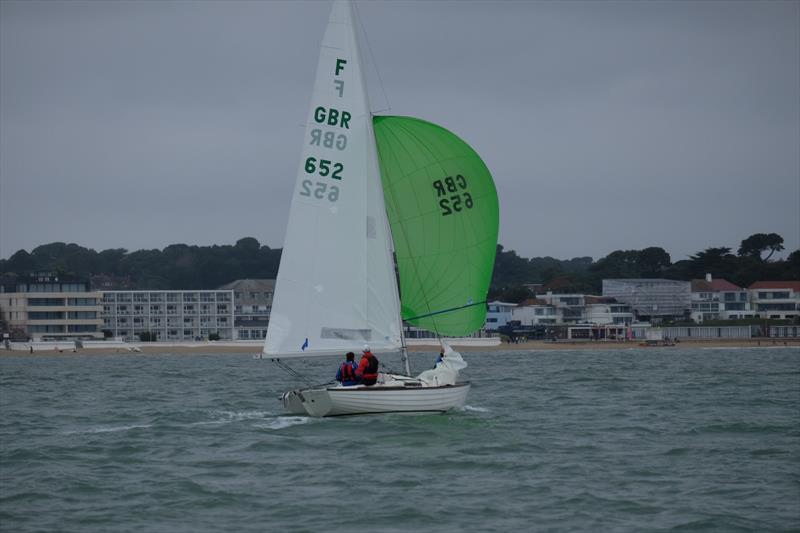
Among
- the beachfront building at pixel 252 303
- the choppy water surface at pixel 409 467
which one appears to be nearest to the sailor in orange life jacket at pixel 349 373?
the choppy water surface at pixel 409 467

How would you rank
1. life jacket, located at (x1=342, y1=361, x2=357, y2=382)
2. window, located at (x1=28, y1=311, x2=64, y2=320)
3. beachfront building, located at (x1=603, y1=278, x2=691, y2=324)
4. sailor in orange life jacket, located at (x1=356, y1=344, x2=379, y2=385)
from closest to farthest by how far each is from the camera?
sailor in orange life jacket, located at (x1=356, y1=344, x2=379, y2=385)
life jacket, located at (x1=342, y1=361, x2=357, y2=382)
window, located at (x1=28, y1=311, x2=64, y2=320)
beachfront building, located at (x1=603, y1=278, x2=691, y2=324)

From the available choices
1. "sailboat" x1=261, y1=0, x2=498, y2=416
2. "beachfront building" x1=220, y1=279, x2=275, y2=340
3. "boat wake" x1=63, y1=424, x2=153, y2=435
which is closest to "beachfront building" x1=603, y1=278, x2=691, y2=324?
"beachfront building" x1=220, y1=279, x2=275, y2=340

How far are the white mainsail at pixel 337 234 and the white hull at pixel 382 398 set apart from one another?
5.50ft

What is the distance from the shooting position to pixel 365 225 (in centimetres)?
2783

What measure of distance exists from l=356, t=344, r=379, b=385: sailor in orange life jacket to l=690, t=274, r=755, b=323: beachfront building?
11411 centimetres

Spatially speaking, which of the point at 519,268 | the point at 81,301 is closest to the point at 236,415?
the point at 81,301

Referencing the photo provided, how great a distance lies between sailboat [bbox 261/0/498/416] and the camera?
27.5 m

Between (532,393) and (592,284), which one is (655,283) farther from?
(532,393)

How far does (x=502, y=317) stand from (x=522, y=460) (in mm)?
118825

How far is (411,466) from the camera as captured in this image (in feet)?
69.3

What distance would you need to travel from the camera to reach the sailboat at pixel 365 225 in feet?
90.2

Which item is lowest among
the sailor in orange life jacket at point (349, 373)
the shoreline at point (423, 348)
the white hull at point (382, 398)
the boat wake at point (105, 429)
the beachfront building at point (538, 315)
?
the shoreline at point (423, 348)

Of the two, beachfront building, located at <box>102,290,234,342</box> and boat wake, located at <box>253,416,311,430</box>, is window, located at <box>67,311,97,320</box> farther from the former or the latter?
boat wake, located at <box>253,416,311,430</box>

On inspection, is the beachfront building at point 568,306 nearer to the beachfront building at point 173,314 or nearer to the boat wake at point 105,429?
the beachfront building at point 173,314
